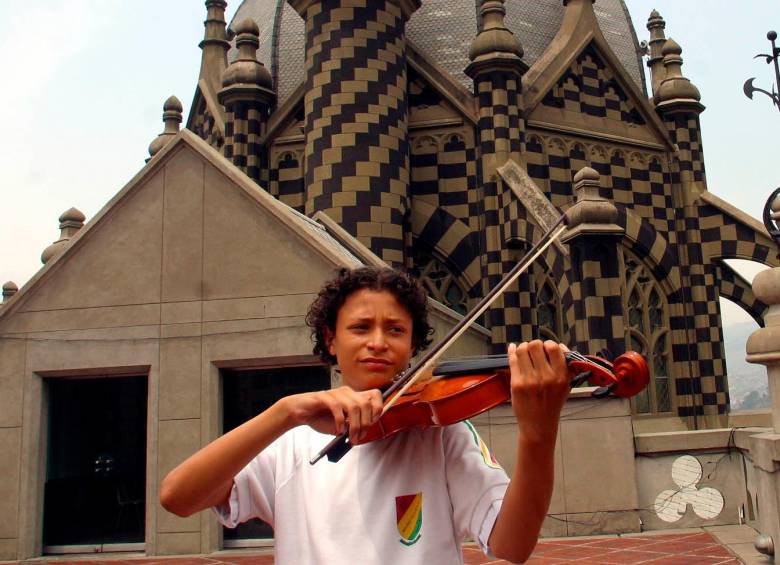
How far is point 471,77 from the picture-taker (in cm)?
1405

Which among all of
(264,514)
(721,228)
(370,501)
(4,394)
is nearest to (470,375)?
(370,501)

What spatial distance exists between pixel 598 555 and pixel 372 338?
608cm

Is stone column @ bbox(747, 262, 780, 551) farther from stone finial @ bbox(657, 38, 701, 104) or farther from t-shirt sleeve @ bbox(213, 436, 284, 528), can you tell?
stone finial @ bbox(657, 38, 701, 104)

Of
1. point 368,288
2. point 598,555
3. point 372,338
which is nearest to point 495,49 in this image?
point 598,555

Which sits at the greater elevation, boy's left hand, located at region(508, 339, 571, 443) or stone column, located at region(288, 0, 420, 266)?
stone column, located at region(288, 0, 420, 266)

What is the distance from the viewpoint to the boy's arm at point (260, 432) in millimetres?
1619

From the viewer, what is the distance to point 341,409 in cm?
162

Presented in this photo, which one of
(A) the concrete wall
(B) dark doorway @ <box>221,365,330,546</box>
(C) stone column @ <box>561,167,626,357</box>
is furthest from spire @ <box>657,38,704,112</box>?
(B) dark doorway @ <box>221,365,330,546</box>

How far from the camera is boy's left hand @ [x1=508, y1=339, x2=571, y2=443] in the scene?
161 centimetres

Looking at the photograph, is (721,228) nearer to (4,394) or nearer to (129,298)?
(129,298)

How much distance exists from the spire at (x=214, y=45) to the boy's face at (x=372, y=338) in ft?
51.4

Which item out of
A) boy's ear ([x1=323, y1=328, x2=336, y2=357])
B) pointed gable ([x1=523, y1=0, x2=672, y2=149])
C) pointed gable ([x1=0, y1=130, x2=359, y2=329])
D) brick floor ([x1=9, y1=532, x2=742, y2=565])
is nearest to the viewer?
boy's ear ([x1=323, y1=328, x2=336, y2=357])

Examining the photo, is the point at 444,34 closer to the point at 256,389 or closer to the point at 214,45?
the point at 214,45

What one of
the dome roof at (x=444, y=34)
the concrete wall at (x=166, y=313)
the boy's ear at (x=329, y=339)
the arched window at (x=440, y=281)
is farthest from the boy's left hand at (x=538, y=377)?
the dome roof at (x=444, y=34)
